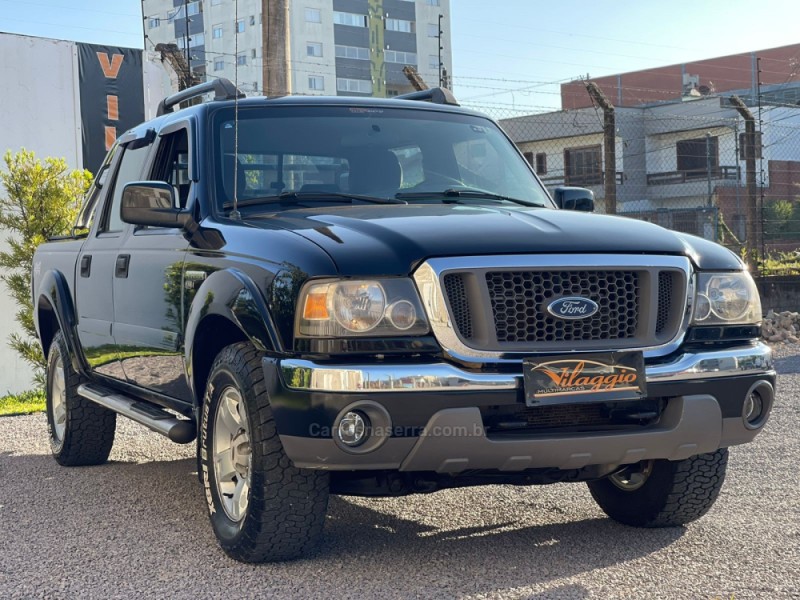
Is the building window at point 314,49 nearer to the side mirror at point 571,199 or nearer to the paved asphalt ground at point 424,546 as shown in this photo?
the paved asphalt ground at point 424,546

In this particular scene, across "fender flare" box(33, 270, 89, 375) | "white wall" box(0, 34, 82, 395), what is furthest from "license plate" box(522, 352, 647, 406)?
"white wall" box(0, 34, 82, 395)

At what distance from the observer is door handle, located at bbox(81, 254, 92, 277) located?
21.9ft

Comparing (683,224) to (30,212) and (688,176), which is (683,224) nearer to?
(688,176)

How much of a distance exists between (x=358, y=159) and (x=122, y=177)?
6.50 feet

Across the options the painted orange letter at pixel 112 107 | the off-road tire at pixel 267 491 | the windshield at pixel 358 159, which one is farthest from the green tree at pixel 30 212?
the off-road tire at pixel 267 491

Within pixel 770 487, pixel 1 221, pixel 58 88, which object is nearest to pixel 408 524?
pixel 770 487

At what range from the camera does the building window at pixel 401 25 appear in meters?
80.2

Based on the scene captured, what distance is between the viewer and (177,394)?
550cm

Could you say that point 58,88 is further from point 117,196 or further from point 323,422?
point 323,422

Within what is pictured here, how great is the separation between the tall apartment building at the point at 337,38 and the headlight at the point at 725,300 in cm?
6580

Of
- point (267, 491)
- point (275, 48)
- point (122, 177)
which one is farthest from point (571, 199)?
point (275, 48)

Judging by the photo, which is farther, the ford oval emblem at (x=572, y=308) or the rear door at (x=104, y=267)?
the rear door at (x=104, y=267)

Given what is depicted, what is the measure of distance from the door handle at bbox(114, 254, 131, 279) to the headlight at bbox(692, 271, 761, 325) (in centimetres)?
294

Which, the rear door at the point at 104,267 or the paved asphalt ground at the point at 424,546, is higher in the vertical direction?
the rear door at the point at 104,267
